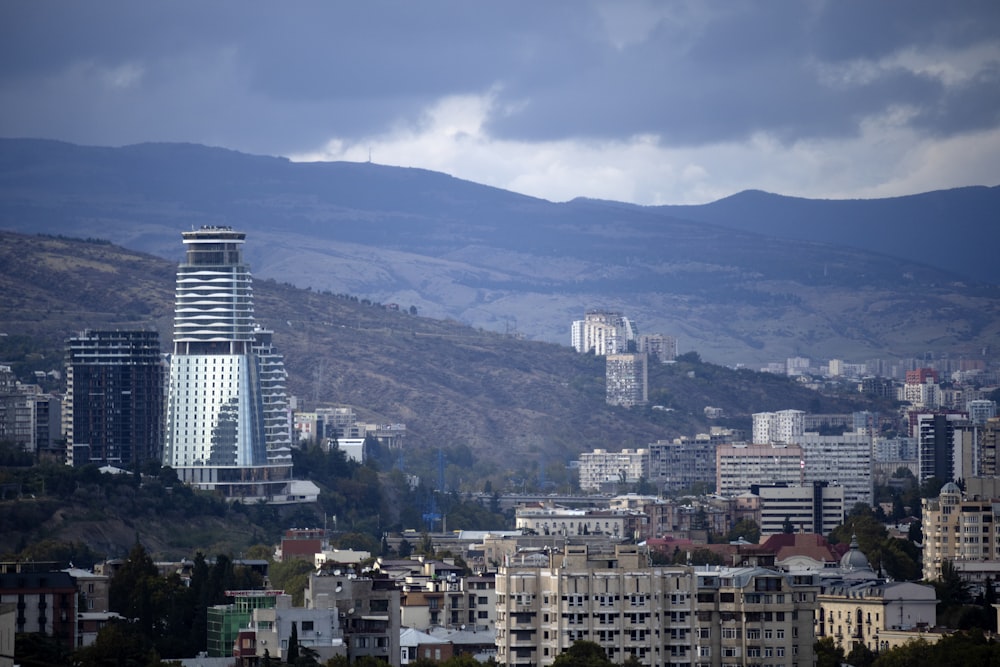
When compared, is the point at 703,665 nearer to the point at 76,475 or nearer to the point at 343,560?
the point at 343,560

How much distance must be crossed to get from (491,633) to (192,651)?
12.1 metres

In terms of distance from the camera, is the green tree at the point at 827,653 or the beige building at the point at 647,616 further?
the green tree at the point at 827,653

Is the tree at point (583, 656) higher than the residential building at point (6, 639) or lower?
lower

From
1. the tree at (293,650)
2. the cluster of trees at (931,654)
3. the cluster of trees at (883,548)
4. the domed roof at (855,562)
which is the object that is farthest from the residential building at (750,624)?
the cluster of trees at (883,548)

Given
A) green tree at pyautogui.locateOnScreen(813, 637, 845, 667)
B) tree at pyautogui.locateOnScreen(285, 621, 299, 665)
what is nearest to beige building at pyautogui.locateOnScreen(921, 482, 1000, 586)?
green tree at pyautogui.locateOnScreen(813, 637, 845, 667)

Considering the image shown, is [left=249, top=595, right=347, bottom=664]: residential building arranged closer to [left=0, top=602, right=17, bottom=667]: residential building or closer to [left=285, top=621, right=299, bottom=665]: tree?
[left=285, top=621, right=299, bottom=665]: tree

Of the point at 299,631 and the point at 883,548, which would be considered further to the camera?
the point at 883,548

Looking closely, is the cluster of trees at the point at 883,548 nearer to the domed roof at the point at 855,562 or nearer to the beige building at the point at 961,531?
the beige building at the point at 961,531

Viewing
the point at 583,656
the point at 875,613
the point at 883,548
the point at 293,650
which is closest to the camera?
the point at 583,656

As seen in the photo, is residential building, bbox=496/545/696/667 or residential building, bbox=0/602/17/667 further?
residential building, bbox=496/545/696/667

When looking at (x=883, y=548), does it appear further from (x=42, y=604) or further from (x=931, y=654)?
(x=42, y=604)

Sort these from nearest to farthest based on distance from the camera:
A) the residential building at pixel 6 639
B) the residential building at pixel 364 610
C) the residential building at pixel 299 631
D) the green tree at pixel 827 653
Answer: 1. the residential building at pixel 6 639
2. the residential building at pixel 299 631
3. the residential building at pixel 364 610
4. the green tree at pixel 827 653

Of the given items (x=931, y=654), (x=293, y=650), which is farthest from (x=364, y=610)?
(x=931, y=654)

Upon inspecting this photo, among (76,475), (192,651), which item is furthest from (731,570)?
(76,475)
